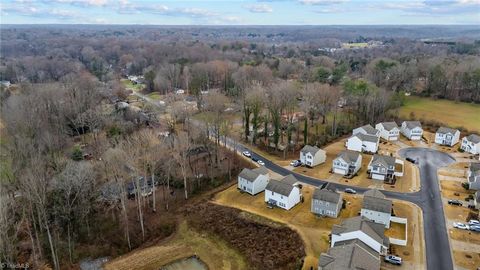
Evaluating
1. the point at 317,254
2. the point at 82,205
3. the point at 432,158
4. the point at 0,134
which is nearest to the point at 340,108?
the point at 432,158

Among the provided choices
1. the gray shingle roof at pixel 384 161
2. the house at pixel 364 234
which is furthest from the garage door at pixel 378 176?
the house at pixel 364 234

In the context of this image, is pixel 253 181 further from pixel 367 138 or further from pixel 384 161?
pixel 367 138

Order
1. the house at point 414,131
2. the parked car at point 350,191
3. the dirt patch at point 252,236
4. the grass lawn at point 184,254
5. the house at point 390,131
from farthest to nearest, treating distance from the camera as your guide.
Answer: the house at point 414,131
the house at point 390,131
the parked car at point 350,191
the grass lawn at point 184,254
the dirt patch at point 252,236

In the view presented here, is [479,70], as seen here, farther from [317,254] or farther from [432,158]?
[317,254]

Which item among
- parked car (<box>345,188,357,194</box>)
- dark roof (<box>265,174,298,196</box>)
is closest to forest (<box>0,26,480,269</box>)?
dark roof (<box>265,174,298,196</box>)

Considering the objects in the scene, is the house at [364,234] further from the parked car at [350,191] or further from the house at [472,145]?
the house at [472,145]

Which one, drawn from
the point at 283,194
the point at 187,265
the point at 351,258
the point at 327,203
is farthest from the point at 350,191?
the point at 187,265

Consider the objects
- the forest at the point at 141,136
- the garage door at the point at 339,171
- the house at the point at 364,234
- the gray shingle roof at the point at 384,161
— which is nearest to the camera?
the house at the point at 364,234
